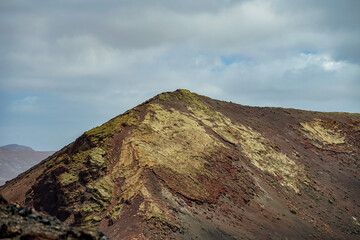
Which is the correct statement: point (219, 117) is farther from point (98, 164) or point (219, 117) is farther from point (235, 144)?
point (98, 164)

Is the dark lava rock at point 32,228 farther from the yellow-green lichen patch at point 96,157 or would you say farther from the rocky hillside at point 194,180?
the yellow-green lichen patch at point 96,157

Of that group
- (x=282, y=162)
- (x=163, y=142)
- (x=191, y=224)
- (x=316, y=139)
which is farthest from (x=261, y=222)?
(x=316, y=139)

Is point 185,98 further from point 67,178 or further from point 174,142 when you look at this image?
point 67,178

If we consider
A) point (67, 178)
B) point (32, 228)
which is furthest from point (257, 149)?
point (32, 228)

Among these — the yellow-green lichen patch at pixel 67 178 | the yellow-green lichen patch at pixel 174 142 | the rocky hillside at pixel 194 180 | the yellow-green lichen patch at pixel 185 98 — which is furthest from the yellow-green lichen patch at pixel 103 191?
the yellow-green lichen patch at pixel 185 98

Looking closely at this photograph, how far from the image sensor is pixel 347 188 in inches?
2175

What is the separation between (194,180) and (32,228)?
2427 cm

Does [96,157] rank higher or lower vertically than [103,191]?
higher

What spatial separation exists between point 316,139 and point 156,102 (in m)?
35.1

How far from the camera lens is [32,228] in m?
15.1

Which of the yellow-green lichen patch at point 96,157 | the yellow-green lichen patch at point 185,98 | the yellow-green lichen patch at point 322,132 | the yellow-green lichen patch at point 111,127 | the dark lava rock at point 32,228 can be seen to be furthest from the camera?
the yellow-green lichen patch at point 322,132

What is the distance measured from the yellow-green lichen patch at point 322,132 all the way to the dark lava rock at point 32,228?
58757 millimetres

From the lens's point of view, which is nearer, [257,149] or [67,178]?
[67,178]

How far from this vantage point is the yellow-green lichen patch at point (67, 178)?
116 feet
